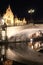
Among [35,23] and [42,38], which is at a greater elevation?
[35,23]

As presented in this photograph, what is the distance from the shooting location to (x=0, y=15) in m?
24.4

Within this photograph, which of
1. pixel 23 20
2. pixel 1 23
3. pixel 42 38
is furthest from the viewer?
pixel 23 20

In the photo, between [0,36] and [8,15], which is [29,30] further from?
[8,15]

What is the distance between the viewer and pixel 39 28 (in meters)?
22.0

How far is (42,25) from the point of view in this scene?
22203 mm

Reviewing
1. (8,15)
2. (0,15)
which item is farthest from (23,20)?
(0,15)

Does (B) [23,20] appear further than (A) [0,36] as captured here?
Yes

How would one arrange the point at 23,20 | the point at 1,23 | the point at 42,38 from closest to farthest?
1. the point at 42,38
2. the point at 1,23
3. the point at 23,20

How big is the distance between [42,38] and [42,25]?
1.42 m

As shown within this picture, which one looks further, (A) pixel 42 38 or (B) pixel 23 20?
(B) pixel 23 20

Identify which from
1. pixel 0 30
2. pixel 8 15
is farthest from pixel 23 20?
pixel 0 30

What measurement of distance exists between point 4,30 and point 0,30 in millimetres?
577

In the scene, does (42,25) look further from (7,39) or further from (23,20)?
(23,20)

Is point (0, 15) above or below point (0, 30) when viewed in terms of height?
above
